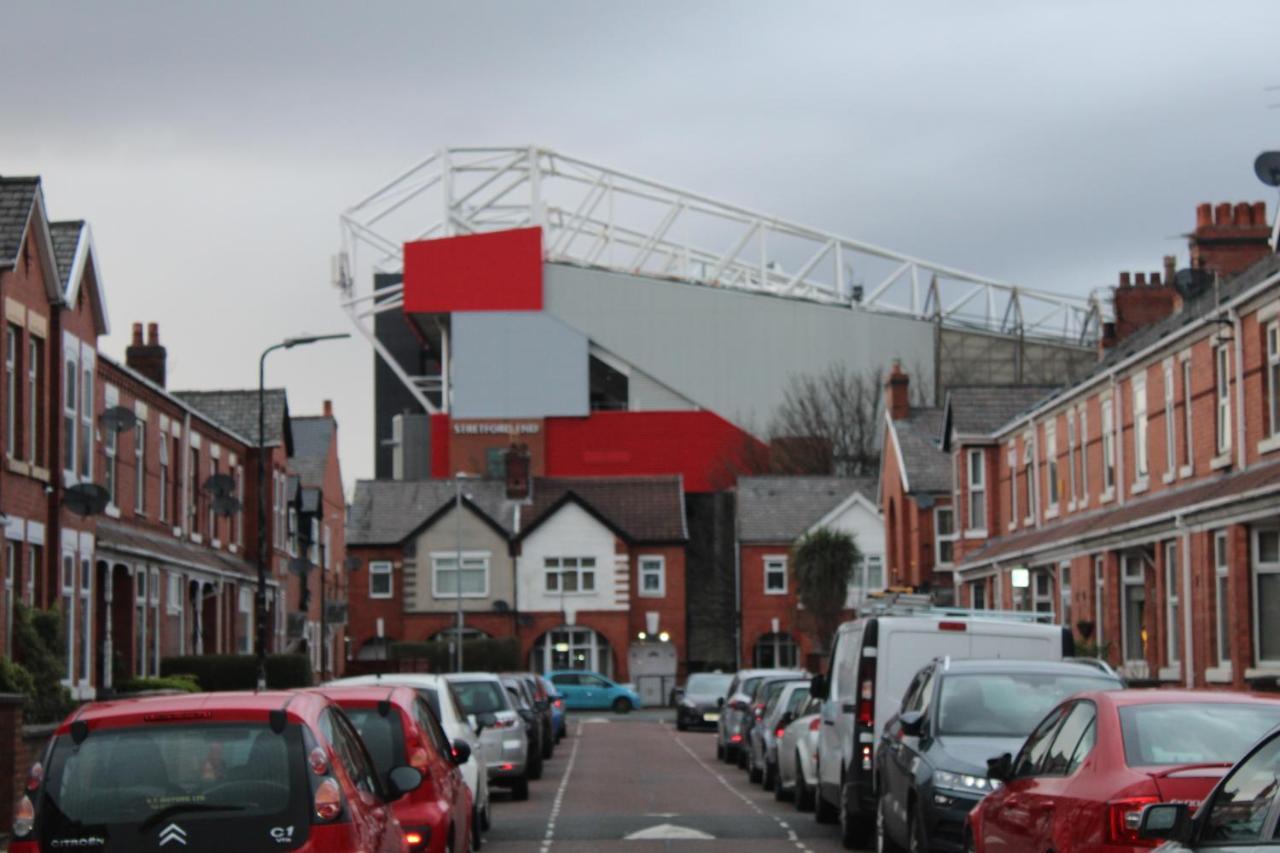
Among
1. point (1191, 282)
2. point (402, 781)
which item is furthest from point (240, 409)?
point (402, 781)

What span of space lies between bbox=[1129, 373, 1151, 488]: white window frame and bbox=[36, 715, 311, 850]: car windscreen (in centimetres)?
2662

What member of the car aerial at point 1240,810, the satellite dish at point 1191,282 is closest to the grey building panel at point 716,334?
the satellite dish at point 1191,282

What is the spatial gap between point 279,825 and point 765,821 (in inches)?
564

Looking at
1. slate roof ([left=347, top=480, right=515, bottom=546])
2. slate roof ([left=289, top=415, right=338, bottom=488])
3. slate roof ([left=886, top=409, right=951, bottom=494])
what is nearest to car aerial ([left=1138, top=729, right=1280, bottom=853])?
slate roof ([left=886, top=409, right=951, bottom=494])

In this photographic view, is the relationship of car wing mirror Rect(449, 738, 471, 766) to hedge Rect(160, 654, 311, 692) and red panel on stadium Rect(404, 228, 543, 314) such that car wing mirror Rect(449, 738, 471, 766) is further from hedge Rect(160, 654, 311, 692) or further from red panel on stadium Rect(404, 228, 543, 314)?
red panel on stadium Rect(404, 228, 543, 314)

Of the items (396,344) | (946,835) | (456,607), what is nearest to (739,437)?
(456,607)

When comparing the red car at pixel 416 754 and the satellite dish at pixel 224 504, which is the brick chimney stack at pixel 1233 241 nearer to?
the satellite dish at pixel 224 504

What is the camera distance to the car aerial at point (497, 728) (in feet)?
84.7

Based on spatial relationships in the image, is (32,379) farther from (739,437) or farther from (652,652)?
(739,437)

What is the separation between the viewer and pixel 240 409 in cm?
5125

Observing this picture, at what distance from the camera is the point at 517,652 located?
238 ft

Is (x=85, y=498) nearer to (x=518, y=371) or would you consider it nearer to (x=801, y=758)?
(x=801, y=758)

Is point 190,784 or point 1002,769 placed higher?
point 190,784

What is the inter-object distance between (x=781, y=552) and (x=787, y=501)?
2.64 m
